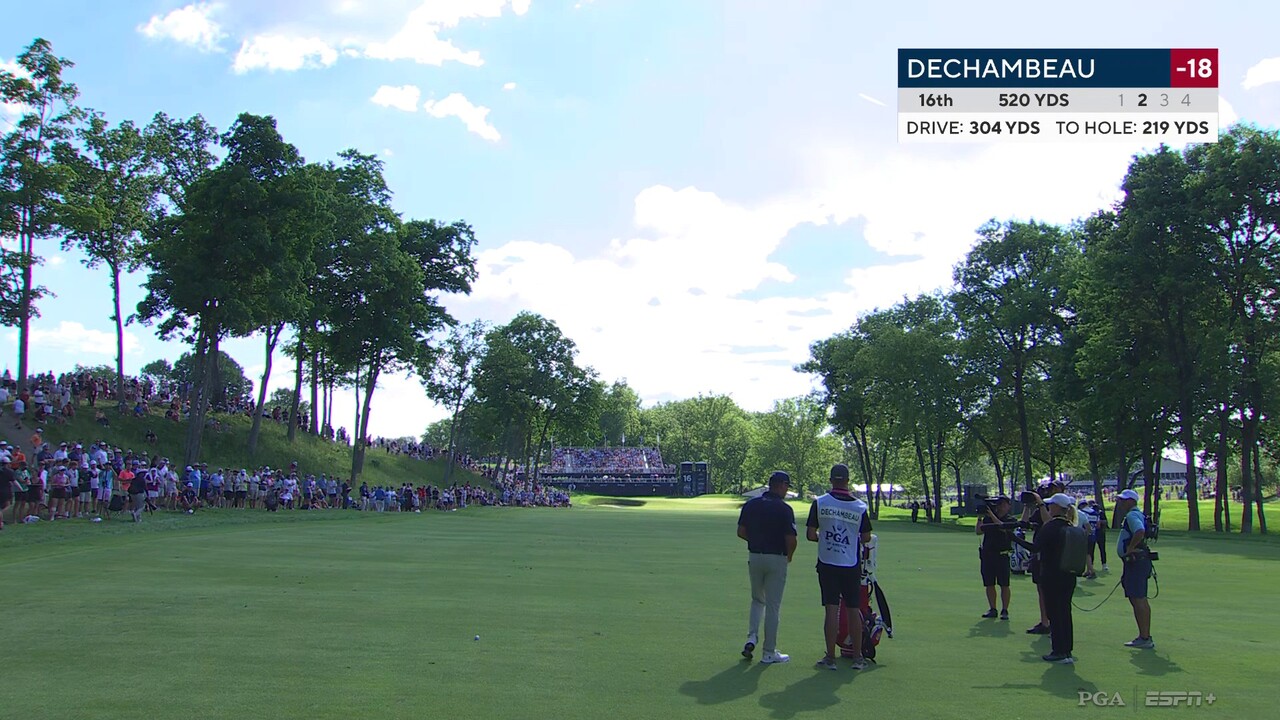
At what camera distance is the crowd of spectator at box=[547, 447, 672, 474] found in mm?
109438

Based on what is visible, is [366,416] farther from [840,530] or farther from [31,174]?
[840,530]

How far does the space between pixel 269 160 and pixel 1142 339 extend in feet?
129

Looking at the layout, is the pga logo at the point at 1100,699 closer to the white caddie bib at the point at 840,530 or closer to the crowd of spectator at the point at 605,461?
the white caddie bib at the point at 840,530

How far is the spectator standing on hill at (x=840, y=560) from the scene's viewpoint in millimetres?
8992

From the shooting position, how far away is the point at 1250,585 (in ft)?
57.9

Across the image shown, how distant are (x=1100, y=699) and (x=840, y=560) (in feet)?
8.14

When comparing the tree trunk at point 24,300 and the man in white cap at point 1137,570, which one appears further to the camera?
the tree trunk at point 24,300

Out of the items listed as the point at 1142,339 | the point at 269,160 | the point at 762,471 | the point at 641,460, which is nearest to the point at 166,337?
the point at 269,160

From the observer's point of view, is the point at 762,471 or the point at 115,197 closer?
the point at 115,197

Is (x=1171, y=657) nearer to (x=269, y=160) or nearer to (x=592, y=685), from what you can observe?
(x=592, y=685)

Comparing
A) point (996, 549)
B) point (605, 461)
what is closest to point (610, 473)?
point (605, 461)

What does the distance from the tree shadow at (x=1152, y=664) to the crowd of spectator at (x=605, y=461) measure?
324 ft

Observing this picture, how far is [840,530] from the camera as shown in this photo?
9062 mm

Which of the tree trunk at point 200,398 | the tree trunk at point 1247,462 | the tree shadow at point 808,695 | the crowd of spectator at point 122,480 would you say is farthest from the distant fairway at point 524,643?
the tree trunk at point 1247,462
